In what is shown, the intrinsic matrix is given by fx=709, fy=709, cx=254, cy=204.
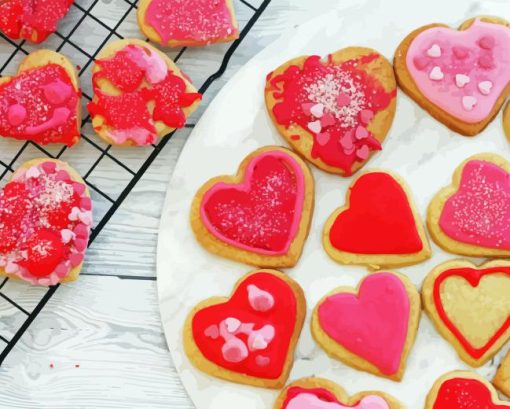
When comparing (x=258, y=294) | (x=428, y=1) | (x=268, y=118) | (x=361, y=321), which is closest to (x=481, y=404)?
(x=361, y=321)

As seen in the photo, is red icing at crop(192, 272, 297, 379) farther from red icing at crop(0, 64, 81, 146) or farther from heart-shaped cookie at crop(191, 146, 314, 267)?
red icing at crop(0, 64, 81, 146)

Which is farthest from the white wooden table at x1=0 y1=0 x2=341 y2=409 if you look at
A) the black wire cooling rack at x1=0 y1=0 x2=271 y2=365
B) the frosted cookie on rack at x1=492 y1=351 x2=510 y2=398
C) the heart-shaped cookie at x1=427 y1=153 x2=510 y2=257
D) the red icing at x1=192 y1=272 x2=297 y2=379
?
the frosted cookie on rack at x1=492 y1=351 x2=510 y2=398

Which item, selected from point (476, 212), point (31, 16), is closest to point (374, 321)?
point (476, 212)

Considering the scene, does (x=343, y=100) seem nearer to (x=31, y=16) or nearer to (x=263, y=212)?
(x=263, y=212)

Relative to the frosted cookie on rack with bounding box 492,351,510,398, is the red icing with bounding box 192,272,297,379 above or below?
below

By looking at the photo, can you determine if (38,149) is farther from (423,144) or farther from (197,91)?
(423,144)

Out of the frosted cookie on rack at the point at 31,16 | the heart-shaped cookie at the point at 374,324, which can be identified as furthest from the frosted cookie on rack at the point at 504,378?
the frosted cookie on rack at the point at 31,16

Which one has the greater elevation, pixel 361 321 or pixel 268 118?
pixel 268 118
